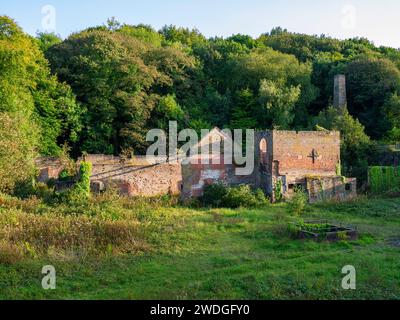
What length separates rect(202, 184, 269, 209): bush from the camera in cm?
2177

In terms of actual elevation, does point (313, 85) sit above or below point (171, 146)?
above

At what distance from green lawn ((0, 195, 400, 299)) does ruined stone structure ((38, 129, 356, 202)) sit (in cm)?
694

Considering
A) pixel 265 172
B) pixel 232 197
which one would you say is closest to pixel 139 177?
pixel 232 197

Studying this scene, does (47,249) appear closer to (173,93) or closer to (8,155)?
(8,155)

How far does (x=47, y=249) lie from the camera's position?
1230 centimetres

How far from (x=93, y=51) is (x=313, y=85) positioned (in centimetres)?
1955

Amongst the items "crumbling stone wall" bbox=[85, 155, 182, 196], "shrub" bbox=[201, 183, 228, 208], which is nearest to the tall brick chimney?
"crumbling stone wall" bbox=[85, 155, 182, 196]

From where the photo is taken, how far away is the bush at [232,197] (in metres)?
21.8

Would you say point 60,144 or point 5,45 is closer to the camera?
point 5,45

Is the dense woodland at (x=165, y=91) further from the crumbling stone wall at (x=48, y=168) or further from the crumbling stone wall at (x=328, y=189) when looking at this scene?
the crumbling stone wall at (x=328, y=189)

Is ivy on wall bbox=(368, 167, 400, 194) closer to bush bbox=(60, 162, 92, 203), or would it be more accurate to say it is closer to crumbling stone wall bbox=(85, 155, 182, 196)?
crumbling stone wall bbox=(85, 155, 182, 196)

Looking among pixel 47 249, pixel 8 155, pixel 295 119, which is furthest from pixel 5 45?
pixel 295 119

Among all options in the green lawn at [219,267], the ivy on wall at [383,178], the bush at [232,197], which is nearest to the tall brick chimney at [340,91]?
the ivy on wall at [383,178]

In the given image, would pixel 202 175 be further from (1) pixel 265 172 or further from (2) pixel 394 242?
(2) pixel 394 242
